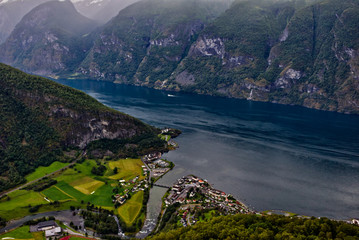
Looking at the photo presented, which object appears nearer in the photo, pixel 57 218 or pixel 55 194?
pixel 57 218

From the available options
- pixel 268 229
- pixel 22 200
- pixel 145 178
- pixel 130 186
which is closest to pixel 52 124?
pixel 22 200

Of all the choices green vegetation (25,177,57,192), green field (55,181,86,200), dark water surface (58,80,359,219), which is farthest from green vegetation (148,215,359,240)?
green vegetation (25,177,57,192)

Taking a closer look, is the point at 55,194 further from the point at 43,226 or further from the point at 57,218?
the point at 43,226

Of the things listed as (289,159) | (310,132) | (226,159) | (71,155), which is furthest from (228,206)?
(310,132)

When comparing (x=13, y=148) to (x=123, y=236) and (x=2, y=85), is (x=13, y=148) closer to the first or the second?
(x=2, y=85)

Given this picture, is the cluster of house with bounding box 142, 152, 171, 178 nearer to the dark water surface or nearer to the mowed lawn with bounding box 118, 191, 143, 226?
the dark water surface

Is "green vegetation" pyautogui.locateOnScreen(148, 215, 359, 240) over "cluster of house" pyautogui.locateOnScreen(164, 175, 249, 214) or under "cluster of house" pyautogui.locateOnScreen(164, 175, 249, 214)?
over
